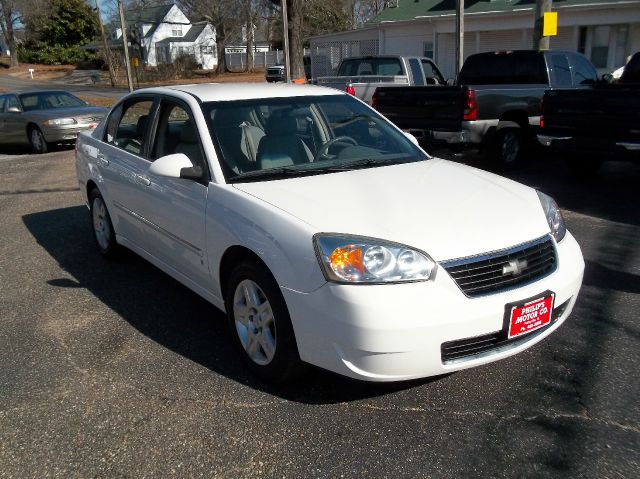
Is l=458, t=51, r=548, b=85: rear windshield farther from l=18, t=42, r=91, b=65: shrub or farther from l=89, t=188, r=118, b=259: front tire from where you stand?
l=18, t=42, r=91, b=65: shrub

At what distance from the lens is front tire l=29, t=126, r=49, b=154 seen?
1452 cm

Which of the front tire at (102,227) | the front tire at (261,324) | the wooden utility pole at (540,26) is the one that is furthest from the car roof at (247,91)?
the wooden utility pole at (540,26)

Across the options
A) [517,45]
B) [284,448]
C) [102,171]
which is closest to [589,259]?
[284,448]

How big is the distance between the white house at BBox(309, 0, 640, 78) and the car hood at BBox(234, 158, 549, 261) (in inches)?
829

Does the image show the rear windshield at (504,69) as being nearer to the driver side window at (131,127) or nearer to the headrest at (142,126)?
the driver side window at (131,127)

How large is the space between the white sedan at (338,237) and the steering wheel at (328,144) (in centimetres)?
1

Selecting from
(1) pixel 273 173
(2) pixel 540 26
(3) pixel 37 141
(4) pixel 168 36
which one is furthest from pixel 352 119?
(4) pixel 168 36

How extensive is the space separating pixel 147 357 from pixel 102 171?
7.35 feet

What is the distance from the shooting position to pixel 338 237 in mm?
3059

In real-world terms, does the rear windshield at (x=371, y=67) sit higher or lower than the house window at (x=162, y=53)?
lower

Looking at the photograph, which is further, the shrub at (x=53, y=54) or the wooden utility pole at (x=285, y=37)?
the shrub at (x=53, y=54)

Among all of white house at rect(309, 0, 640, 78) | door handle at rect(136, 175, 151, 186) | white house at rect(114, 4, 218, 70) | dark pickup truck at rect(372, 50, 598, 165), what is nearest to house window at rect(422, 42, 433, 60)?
white house at rect(309, 0, 640, 78)

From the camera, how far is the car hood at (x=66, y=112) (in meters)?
14.2

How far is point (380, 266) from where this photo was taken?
9.79 ft
